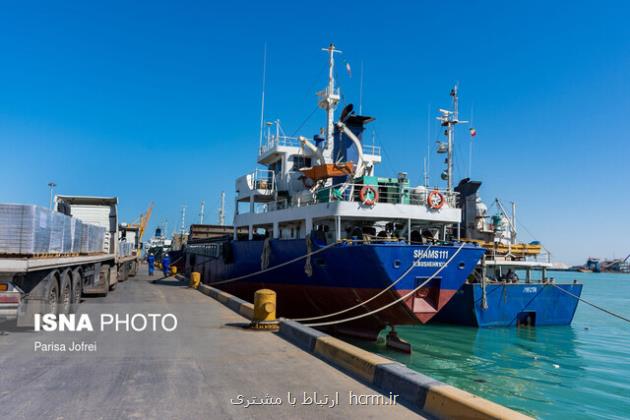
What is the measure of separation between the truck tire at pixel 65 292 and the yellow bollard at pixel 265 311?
4.16 metres

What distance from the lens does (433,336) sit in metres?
20.1

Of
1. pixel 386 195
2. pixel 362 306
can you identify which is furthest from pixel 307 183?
pixel 362 306

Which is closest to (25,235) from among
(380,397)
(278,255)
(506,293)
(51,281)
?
(51,281)

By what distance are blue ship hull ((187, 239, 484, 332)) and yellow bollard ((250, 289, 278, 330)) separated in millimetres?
4166

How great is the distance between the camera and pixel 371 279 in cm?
1463

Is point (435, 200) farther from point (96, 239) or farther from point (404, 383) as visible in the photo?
point (404, 383)

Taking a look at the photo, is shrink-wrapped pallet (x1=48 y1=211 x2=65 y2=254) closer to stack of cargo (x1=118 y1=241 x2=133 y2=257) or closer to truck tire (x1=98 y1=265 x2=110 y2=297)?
truck tire (x1=98 y1=265 x2=110 y2=297)

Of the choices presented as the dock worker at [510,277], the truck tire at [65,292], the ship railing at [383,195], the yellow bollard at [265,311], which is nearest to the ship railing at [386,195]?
the ship railing at [383,195]

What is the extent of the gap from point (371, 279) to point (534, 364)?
6016mm

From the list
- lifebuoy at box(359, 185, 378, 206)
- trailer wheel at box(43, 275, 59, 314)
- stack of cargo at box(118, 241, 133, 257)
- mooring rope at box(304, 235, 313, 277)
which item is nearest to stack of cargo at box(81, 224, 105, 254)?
trailer wheel at box(43, 275, 59, 314)

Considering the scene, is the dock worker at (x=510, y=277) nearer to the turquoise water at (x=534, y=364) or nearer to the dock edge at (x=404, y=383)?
the turquoise water at (x=534, y=364)

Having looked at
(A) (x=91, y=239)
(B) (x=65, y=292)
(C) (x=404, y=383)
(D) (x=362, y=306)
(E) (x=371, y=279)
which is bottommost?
(D) (x=362, y=306)

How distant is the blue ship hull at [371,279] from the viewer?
568 inches

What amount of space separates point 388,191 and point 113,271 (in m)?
11.1
